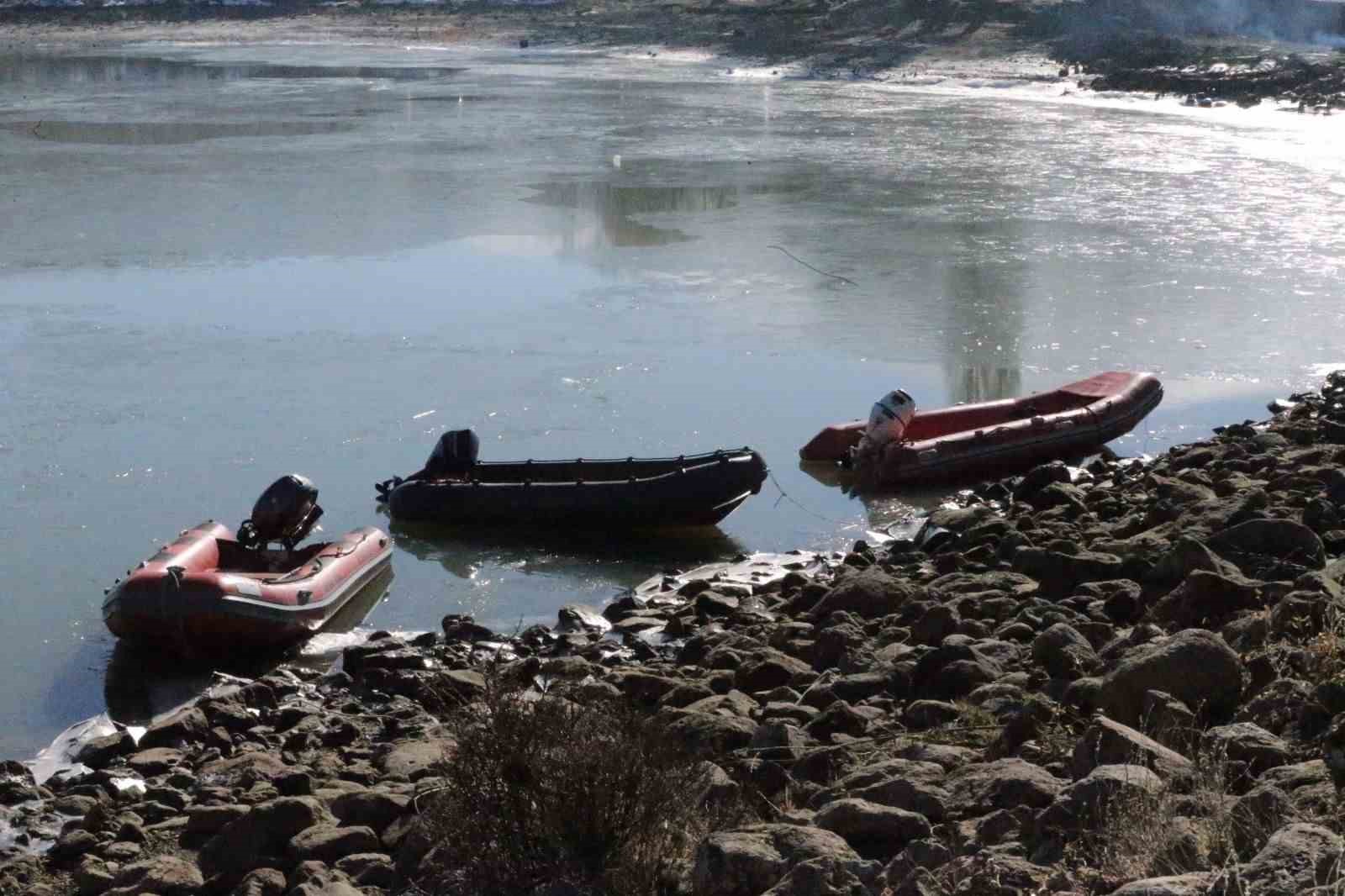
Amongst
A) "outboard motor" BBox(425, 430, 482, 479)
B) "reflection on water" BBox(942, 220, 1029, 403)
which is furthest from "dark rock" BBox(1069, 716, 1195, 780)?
"reflection on water" BBox(942, 220, 1029, 403)

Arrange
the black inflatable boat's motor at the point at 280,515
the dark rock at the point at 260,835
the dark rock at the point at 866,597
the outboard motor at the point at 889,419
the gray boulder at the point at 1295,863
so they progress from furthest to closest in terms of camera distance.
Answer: the outboard motor at the point at 889,419
the black inflatable boat's motor at the point at 280,515
the dark rock at the point at 866,597
the dark rock at the point at 260,835
the gray boulder at the point at 1295,863

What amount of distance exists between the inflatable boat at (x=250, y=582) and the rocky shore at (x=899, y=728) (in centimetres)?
41

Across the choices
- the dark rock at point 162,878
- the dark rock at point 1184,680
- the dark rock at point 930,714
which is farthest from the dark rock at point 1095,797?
the dark rock at point 162,878

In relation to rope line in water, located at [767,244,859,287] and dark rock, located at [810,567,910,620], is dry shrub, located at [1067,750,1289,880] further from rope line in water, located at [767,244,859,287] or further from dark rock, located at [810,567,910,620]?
rope line in water, located at [767,244,859,287]

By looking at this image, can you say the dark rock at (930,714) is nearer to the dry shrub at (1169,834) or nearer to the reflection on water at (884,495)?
the dry shrub at (1169,834)

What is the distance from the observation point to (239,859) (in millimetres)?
4551

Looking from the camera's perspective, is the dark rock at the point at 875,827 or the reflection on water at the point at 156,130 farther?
the reflection on water at the point at 156,130

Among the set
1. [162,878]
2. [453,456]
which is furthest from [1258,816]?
[453,456]

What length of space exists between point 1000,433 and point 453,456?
10.6ft

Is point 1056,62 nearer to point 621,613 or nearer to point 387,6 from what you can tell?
point 387,6

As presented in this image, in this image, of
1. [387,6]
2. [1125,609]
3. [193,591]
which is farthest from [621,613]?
[387,6]

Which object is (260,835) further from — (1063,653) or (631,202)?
(631,202)

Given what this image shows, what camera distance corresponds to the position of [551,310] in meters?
12.9

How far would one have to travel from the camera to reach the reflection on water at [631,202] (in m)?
16.2
